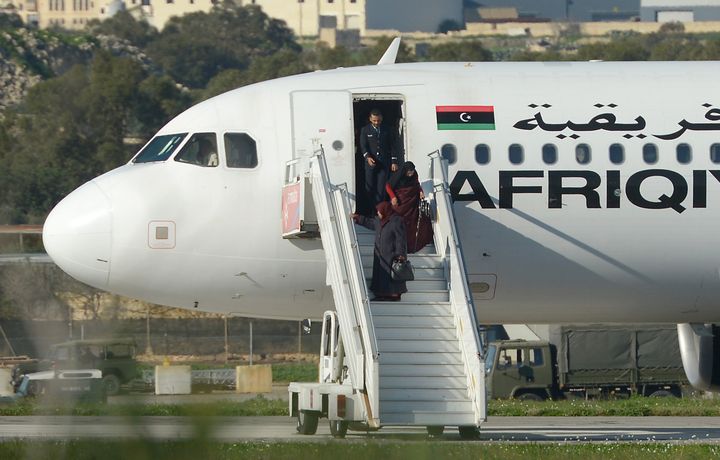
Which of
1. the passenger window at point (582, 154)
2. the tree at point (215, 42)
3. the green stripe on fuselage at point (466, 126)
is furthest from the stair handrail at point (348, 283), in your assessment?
the tree at point (215, 42)

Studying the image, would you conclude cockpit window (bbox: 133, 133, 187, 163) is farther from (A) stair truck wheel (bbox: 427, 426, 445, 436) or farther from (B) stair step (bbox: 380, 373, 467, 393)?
(A) stair truck wheel (bbox: 427, 426, 445, 436)

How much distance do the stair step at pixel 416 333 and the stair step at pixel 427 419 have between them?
55.2 inches

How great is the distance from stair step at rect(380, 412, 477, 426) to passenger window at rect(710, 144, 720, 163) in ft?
21.1

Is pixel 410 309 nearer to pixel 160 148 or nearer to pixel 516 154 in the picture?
pixel 516 154

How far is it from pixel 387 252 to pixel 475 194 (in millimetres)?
2332

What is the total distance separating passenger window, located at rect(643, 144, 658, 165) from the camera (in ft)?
74.0

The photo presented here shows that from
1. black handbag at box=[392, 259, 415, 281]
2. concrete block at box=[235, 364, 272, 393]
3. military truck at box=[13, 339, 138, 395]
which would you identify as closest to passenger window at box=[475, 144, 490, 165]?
black handbag at box=[392, 259, 415, 281]

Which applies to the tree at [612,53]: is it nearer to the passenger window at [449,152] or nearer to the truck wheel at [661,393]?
the truck wheel at [661,393]

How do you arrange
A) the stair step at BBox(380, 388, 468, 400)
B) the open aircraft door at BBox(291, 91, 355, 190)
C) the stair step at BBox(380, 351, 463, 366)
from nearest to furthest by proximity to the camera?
the stair step at BBox(380, 388, 468, 400)
the stair step at BBox(380, 351, 463, 366)
the open aircraft door at BBox(291, 91, 355, 190)

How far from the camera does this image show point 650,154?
2256cm

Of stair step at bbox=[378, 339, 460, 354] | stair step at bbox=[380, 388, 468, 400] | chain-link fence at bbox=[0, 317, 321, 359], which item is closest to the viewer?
stair step at bbox=[380, 388, 468, 400]

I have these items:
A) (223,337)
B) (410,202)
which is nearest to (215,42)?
(223,337)

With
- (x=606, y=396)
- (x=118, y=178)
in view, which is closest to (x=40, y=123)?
(x=606, y=396)

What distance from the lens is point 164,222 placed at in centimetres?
2241
